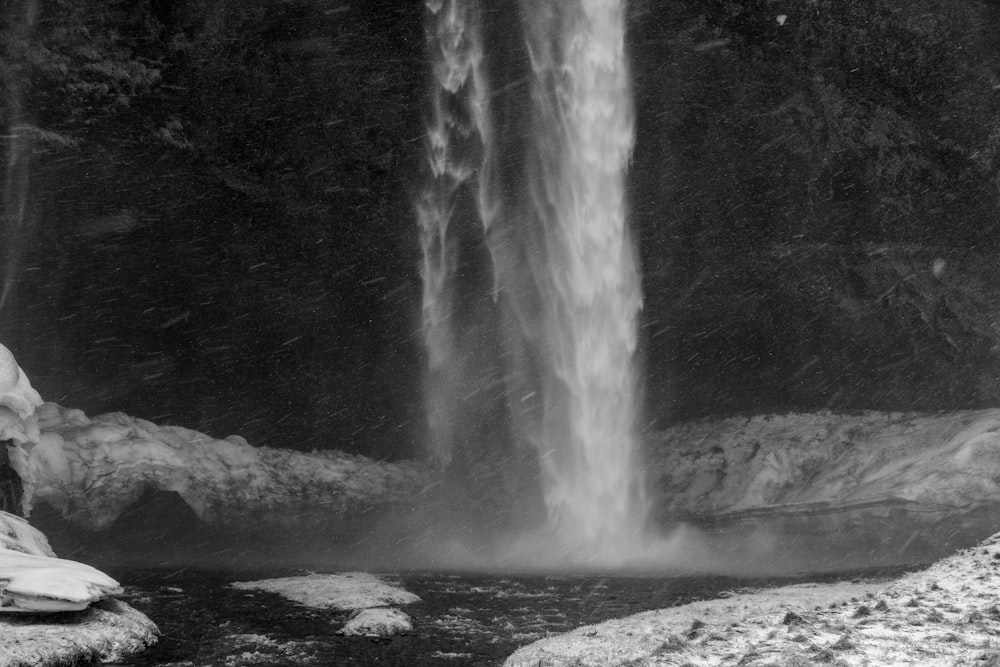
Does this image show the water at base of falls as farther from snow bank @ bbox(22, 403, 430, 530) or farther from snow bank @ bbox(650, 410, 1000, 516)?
snow bank @ bbox(22, 403, 430, 530)

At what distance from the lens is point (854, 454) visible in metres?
19.7

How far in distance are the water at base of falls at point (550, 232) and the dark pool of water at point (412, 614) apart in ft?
18.8

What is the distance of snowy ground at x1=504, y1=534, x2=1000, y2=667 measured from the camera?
21.5 feet

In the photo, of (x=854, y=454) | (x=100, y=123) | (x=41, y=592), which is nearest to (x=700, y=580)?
(x=854, y=454)

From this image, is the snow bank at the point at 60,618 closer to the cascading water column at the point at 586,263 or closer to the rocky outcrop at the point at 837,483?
the rocky outcrop at the point at 837,483

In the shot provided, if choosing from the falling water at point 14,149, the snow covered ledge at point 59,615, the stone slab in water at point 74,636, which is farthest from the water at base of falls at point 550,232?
the snow covered ledge at point 59,615

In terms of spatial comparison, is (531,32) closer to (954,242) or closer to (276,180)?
(276,180)

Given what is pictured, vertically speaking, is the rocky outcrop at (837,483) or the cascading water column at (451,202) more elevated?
the cascading water column at (451,202)

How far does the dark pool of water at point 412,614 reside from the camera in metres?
8.91

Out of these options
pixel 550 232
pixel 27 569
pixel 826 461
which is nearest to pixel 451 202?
pixel 550 232

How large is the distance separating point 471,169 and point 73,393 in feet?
36.0

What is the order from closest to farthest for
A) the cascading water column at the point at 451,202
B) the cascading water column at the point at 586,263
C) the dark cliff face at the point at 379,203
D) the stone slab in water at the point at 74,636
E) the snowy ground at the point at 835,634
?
1. the snowy ground at the point at 835,634
2. the stone slab in water at the point at 74,636
3. the dark cliff face at the point at 379,203
4. the cascading water column at the point at 451,202
5. the cascading water column at the point at 586,263

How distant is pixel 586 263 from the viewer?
21.8 m

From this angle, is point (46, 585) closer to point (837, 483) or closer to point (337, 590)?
point (337, 590)
